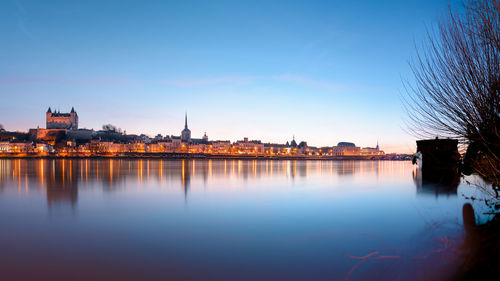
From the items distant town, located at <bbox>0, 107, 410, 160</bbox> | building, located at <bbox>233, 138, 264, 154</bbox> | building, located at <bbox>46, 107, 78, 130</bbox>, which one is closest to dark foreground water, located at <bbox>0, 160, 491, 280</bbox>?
distant town, located at <bbox>0, 107, 410, 160</bbox>

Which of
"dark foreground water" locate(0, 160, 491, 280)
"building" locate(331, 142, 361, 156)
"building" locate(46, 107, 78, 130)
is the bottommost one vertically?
"building" locate(331, 142, 361, 156)

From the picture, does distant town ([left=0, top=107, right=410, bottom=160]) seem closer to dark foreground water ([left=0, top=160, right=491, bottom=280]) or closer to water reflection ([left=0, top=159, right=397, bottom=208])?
water reflection ([left=0, top=159, right=397, bottom=208])

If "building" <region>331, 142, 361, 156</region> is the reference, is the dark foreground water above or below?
above

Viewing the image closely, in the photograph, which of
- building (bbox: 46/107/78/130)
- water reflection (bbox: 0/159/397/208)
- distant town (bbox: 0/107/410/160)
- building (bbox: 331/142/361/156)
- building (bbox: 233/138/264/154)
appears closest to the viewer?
water reflection (bbox: 0/159/397/208)

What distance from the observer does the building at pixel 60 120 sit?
149625 millimetres

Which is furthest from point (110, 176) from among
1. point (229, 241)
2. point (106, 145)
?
point (106, 145)

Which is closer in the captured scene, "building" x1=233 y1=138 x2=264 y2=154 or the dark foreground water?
the dark foreground water

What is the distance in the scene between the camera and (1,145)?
121938 millimetres

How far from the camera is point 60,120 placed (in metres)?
151

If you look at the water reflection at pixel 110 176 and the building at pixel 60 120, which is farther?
the building at pixel 60 120

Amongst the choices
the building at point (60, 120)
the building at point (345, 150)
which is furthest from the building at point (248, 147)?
the building at point (60, 120)

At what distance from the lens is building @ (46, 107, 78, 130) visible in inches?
5891

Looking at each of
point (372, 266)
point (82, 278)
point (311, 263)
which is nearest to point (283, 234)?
point (311, 263)

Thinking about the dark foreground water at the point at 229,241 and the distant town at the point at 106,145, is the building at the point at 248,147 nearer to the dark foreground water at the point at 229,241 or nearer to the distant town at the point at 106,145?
the distant town at the point at 106,145
